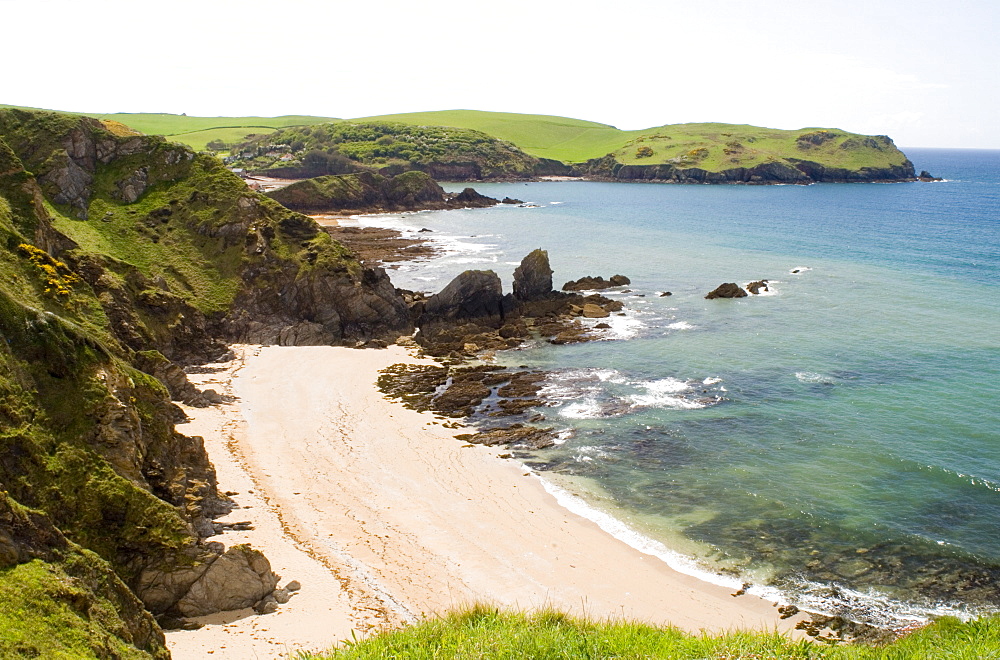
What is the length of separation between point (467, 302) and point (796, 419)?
26194 mm

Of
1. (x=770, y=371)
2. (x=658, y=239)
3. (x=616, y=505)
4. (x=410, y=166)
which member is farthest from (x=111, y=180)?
(x=410, y=166)

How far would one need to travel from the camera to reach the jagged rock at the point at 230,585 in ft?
67.2

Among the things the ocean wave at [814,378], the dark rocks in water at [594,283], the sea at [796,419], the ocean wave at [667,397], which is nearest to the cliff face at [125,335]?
the sea at [796,419]

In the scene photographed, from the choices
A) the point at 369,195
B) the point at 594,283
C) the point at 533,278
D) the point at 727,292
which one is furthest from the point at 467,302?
the point at 369,195

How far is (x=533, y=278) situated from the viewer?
205ft

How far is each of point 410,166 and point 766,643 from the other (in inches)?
7365

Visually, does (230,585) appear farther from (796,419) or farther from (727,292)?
(727,292)

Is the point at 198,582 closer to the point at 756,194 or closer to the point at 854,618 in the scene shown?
the point at 854,618

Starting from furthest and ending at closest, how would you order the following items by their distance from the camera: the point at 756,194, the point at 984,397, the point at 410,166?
the point at 410,166 < the point at 756,194 < the point at 984,397

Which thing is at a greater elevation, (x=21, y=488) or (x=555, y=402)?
(x=21, y=488)

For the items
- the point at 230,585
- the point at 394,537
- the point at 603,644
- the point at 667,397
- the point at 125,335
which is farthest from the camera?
the point at 667,397

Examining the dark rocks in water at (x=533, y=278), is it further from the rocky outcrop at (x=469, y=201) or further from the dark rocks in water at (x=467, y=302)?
the rocky outcrop at (x=469, y=201)

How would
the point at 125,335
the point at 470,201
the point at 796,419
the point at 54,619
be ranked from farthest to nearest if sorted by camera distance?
the point at 470,201 → the point at 796,419 → the point at 125,335 → the point at 54,619

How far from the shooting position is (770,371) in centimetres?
4678
